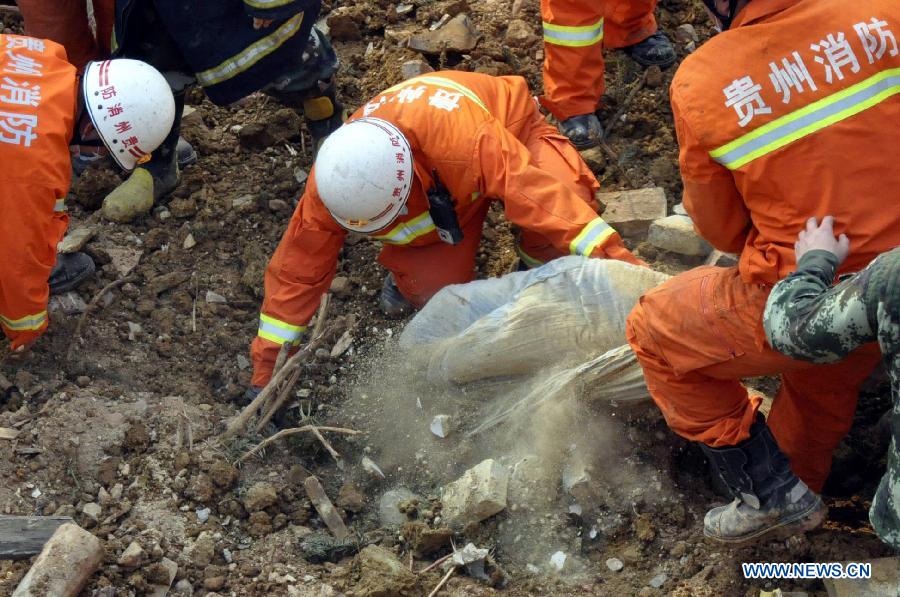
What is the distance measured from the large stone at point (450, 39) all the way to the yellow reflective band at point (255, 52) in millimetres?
955

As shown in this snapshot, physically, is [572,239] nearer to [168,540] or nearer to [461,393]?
[461,393]

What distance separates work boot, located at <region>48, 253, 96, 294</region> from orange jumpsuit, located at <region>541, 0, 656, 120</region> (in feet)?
7.77

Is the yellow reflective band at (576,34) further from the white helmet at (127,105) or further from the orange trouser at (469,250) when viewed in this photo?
the white helmet at (127,105)

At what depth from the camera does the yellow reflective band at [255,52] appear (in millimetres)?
4707

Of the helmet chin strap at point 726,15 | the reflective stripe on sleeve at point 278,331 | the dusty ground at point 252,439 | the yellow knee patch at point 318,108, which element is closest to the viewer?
the helmet chin strap at point 726,15

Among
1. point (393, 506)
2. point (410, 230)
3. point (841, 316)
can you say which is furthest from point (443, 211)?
point (841, 316)

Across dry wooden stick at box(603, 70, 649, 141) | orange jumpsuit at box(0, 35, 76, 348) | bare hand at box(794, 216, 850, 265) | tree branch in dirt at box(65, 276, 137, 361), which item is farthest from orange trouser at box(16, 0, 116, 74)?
bare hand at box(794, 216, 850, 265)

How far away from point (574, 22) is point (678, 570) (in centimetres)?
256

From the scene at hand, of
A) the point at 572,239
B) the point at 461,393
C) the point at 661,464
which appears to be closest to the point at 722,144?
the point at 572,239

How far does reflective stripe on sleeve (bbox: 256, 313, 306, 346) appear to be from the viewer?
4.14 meters

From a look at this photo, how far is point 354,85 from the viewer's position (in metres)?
5.67

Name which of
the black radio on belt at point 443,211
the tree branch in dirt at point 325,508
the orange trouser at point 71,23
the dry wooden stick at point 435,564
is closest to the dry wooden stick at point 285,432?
the tree branch in dirt at point 325,508

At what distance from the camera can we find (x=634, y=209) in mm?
4609

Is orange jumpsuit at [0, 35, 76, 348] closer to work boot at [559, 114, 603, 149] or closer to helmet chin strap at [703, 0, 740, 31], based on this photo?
work boot at [559, 114, 603, 149]
